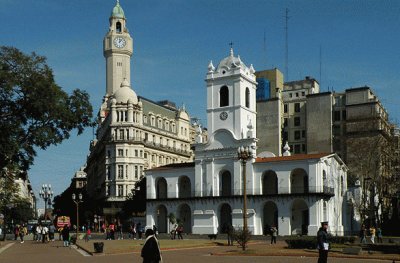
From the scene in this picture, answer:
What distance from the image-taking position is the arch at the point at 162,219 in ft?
265

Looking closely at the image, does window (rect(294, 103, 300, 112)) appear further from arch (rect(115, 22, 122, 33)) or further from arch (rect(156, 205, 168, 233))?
arch (rect(156, 205, 168, 233))

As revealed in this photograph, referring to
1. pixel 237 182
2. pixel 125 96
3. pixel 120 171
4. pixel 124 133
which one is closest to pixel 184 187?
pixel 237 182

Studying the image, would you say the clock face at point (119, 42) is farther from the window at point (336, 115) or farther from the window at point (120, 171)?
the window at point (336, 115)

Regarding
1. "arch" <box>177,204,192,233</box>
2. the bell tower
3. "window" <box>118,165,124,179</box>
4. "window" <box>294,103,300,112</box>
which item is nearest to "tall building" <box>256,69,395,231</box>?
"window" <box>294,103,300,112</box>

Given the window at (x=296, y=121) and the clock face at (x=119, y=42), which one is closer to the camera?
the window at (x=296, y=121)

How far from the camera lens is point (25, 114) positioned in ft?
123

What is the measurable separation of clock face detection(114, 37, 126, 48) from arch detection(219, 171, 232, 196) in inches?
2321

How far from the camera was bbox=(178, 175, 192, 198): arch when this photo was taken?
259 ft

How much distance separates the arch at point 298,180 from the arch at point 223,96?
11901mm

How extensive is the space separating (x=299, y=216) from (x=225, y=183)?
937cm

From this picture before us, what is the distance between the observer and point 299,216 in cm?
7206

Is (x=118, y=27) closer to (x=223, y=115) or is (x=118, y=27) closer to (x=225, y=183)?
(x=223, y=115)

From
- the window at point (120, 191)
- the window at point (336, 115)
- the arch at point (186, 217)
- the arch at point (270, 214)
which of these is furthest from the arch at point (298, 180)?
the window at point (120, 191)

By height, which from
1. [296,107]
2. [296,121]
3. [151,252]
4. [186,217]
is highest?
[296,107]
